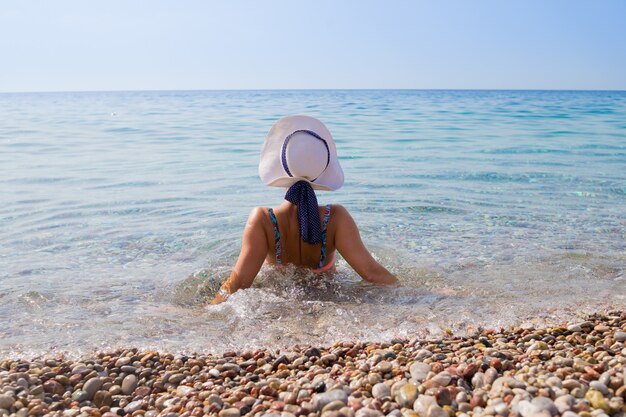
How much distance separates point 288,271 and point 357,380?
206 cm

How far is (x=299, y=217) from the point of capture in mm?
4594

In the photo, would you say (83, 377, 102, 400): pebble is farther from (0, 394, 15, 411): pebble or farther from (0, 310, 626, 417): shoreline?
(0, 394, 15, 411): pebble

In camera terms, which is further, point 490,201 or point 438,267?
point 490,201

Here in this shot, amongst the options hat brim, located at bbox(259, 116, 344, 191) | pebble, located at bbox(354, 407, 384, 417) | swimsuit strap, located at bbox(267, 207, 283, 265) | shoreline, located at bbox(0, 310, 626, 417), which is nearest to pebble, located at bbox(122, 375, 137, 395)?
shoreline, located at bbox(0, 310, 626, 417)

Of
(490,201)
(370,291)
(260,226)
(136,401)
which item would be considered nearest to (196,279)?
(260,226)

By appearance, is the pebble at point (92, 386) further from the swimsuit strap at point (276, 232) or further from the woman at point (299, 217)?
the swimsuit strap at point (276, 232)

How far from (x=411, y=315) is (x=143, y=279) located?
97.1 inches

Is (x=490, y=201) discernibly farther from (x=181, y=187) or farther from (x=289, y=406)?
(x=289, y=406)

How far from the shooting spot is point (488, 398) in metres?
2.58

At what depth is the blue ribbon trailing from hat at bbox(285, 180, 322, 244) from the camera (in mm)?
4516

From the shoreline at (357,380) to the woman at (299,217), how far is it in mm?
1121

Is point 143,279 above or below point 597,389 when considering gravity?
below

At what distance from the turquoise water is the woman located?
20 cm

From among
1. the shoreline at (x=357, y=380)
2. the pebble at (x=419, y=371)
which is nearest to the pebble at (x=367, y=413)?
the shoreline at (x=357, y=380)
